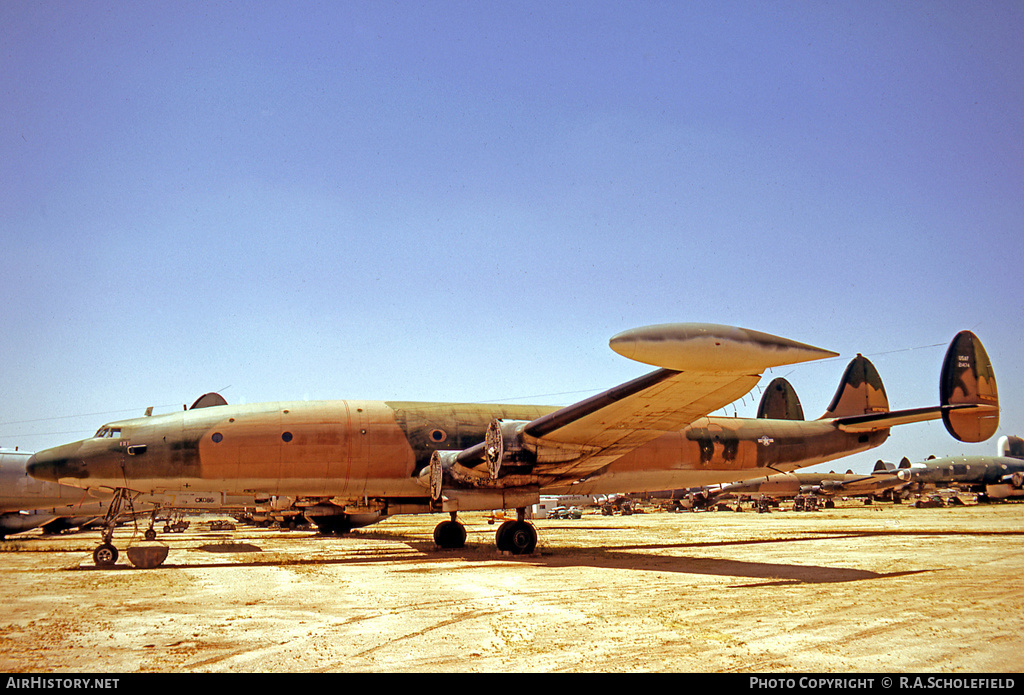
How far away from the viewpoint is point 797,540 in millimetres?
21641

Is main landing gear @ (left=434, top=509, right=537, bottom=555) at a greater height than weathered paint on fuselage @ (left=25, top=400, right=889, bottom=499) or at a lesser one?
lesser

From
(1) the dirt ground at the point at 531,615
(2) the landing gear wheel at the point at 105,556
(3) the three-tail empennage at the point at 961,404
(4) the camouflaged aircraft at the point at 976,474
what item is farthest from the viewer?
(4) the camouflaged aircraft at the point at 976,474

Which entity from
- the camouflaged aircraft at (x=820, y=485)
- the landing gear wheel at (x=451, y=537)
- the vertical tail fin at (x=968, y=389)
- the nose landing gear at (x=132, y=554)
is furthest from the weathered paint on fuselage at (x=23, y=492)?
the camouflaged aircraft at (x=820, y=485)

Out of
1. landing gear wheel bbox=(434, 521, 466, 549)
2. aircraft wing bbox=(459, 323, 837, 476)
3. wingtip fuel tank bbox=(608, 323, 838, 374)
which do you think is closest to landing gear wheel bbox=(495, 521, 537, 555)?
aircraft wing bbox=(459, 323, 837, 476)

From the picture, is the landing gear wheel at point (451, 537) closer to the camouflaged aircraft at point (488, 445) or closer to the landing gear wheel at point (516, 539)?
the camouflaged aircraft at point (488, 445)

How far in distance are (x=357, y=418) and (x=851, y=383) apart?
16384mm

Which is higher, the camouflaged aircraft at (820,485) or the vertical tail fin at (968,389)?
the vertical tail fin at (968,389)

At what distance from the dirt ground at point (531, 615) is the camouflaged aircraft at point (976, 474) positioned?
189ft

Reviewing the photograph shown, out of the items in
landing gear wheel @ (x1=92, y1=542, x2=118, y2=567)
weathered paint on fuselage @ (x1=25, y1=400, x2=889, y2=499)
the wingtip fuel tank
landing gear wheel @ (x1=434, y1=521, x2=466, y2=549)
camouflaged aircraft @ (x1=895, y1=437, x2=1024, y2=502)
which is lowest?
camouflaged aircraft @ (x1=895, y1=437, x2=1024, y2=502)

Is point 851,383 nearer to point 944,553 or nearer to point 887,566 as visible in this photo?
point 944,553

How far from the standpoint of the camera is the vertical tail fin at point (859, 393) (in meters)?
24.1

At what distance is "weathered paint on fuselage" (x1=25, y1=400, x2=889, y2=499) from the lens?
17.1 m

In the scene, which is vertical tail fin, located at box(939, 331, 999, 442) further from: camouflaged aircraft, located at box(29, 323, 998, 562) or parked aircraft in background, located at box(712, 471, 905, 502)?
parked aircraft in background, located at box(712, 471, 905, 502)

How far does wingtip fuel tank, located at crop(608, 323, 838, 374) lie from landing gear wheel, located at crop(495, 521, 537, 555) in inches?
332
